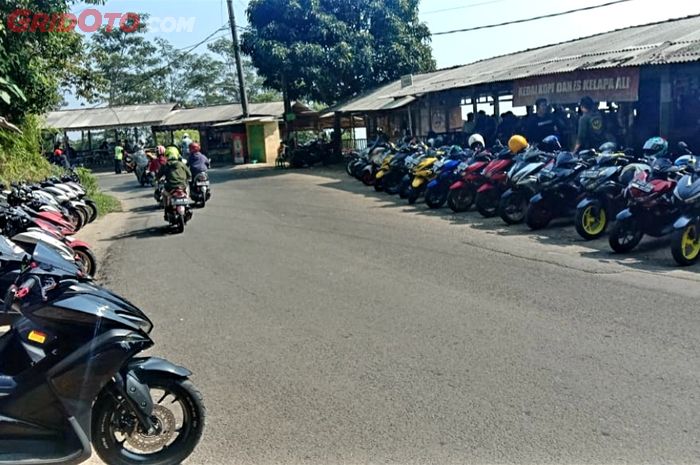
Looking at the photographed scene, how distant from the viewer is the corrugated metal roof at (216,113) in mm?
Result: 39406

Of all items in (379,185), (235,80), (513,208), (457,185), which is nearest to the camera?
(513,208)

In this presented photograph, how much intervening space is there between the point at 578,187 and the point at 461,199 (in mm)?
3095

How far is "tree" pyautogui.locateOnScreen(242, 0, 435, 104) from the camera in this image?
27.9 m

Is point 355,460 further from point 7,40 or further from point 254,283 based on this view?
point 7,40

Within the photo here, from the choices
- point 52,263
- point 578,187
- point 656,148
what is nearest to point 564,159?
point 578,187

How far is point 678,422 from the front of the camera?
12.1 feet

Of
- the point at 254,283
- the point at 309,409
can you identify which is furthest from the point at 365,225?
the point at 309,409

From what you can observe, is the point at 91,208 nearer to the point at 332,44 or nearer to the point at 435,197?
the point at 435,197

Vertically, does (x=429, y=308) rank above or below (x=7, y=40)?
below

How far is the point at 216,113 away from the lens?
134 feet

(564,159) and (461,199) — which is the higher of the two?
(564,159)

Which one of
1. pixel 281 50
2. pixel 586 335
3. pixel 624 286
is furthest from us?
pixel 281 50

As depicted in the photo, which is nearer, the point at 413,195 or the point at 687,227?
the point at 687,227

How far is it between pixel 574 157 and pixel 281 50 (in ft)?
62.3
